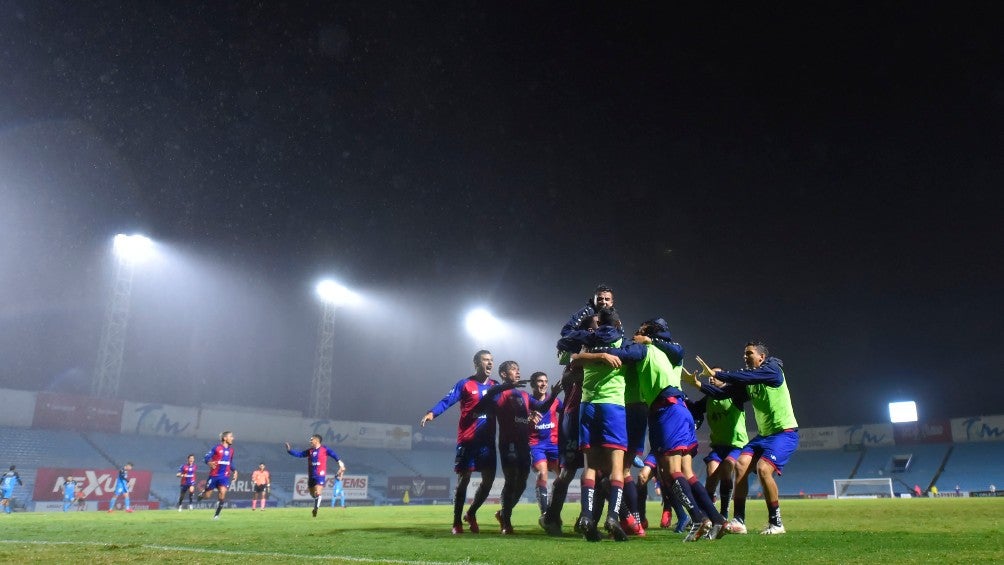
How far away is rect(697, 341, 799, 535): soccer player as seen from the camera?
722 cm

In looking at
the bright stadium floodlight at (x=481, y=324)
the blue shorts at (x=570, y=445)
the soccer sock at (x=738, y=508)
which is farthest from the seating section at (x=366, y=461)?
the soccer sock at (x=738, y=508)

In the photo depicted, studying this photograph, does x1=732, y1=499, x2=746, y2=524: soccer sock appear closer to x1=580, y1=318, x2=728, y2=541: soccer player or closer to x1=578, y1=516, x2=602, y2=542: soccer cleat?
x1=580, y1=318, x2=728, y2=541: soccer player

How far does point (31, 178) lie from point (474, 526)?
38.9 metres

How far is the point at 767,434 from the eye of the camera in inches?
305

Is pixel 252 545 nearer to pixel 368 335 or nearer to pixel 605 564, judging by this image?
pixel 605 564

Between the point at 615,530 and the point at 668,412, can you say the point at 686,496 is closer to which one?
the point at 668,412

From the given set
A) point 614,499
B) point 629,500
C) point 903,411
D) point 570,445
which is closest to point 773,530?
point 629,500

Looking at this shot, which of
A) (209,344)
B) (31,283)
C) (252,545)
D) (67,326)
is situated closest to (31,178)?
(31,283)

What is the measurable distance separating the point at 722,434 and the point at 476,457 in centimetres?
331

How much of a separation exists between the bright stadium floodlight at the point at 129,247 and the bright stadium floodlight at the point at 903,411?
55209mm

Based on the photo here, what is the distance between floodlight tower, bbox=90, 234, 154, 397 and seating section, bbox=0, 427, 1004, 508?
15.8ft

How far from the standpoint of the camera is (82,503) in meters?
33.1

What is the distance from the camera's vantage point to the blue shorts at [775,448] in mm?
7367

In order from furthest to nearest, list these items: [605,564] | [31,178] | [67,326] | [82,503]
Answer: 1. [67,326]
2. [31,178]
3. [82,503]
4. [605,564]
